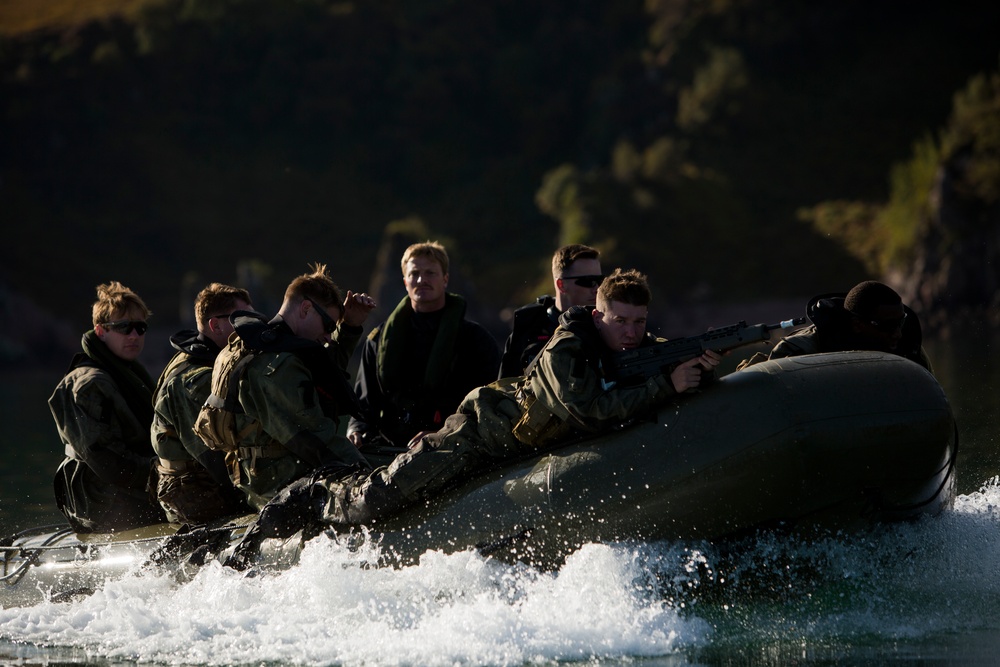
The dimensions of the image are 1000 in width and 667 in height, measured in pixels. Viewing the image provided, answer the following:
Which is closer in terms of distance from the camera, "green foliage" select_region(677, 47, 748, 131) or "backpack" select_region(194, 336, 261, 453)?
"backpack" select_region(194, 336, 261, 453)

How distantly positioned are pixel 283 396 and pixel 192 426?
92 cm

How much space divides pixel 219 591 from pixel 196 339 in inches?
64.8

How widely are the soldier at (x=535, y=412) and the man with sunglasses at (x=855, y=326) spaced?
0.90 metres

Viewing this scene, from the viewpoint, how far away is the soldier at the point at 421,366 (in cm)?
860

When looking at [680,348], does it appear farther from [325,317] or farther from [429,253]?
[429,253]

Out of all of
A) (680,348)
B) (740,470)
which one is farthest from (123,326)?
(740,470)

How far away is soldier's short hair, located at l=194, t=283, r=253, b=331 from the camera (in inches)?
315

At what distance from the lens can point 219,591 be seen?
293 inches

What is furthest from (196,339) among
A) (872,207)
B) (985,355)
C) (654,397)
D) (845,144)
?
(845,144)

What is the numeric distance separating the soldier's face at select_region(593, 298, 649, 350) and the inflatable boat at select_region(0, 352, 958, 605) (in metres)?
0.42

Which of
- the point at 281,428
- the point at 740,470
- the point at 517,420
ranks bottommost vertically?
the point at 740,470

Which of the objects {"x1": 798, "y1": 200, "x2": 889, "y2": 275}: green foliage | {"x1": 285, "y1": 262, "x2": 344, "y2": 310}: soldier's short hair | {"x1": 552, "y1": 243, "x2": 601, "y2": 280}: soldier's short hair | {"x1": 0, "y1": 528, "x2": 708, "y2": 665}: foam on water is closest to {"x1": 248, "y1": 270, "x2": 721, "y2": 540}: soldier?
{"x1": 0, "y1": 528, "x2": 708, "y2": 665}: foam on water

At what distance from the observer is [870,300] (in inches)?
284

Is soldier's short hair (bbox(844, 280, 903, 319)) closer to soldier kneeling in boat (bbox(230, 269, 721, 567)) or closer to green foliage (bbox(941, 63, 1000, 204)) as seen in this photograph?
soldier kneeling in boat (bbox(230, 269, 721, 567))
